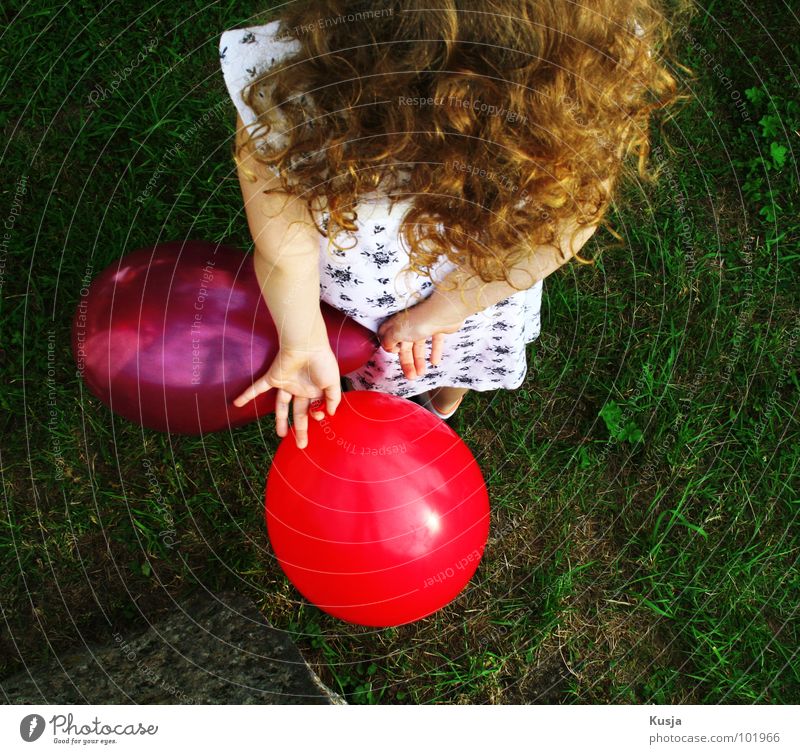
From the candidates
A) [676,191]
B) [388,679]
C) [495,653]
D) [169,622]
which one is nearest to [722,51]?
[676,191]

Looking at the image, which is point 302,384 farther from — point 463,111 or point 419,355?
point 463,111

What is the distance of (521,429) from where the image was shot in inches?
76.4

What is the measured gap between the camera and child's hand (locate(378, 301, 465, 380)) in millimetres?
1329

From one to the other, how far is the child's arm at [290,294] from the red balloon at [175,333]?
0.14 ft

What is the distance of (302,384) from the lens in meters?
1.35

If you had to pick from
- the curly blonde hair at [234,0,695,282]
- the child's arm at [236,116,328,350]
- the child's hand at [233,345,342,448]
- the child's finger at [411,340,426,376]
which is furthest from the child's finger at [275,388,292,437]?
the curly blonde hair at [234,0,695,282]

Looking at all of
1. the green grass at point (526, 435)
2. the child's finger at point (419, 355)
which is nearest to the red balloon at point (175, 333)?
the child's finger at point (419, 355)

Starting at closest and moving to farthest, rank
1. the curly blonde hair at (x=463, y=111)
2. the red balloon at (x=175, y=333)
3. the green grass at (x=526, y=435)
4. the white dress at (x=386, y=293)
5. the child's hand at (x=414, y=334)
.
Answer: the curly blonde hair at (x=463, y=111) → the white dress at (x=386, y=293) → the red balloon at (x=175, y=333) → the child's hand at (x=414, y=334) → the green grass at (x=526, y=435)

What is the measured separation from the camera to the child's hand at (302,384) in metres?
1.29

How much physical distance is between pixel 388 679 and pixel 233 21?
1664 mm

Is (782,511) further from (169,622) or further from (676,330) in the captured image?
(169,622)

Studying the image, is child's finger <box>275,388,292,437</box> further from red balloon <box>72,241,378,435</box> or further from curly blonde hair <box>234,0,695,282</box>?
curly blonde hair <box>234,0,695,282</box>

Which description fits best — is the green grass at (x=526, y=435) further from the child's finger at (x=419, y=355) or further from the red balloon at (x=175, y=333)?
the red balloon at (x=175, y=333)

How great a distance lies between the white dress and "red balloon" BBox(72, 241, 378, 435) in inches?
6.2
